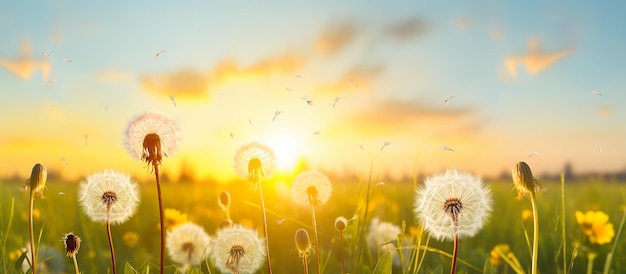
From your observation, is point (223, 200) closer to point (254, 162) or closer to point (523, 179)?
point (254, 162)

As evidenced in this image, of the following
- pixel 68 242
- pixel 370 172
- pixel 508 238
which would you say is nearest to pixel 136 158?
pixel 68 242

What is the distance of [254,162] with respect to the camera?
2.41m

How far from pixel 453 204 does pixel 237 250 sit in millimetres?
927

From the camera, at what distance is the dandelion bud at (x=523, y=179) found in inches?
68.0

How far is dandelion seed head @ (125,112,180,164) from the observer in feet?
6.71

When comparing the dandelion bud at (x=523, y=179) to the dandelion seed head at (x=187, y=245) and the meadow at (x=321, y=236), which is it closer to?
the meadow at (x=321, y=236)

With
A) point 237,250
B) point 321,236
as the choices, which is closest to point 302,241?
point 237,250

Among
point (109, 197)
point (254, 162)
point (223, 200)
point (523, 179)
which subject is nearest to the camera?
point (523, 179)

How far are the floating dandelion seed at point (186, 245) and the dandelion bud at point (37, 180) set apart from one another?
122cm

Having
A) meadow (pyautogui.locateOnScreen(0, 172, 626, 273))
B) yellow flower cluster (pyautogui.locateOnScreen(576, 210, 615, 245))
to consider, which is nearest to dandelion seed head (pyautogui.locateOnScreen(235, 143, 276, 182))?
meadow (pyautogui.locateOnScreen(0, 172, 626, 273))

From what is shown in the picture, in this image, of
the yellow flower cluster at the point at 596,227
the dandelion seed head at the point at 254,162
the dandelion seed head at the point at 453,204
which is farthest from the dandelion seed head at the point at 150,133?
the yellow flower cluster at the point at 596,227

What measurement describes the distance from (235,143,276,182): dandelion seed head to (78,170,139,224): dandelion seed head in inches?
16.2

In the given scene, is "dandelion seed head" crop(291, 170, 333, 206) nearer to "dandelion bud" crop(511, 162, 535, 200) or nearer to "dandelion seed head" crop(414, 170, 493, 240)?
"dandelion seed head" crop(414, 170, 493, 240)

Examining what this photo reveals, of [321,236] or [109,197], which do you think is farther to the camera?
[321,236]
